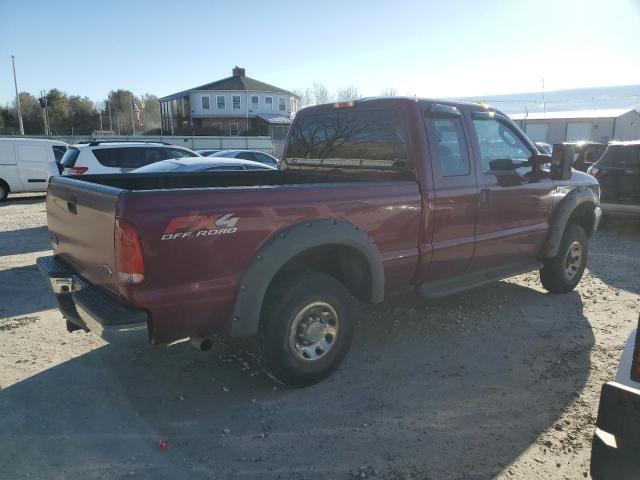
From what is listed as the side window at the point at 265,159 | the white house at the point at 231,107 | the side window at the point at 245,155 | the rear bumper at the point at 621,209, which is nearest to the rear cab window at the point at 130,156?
the side window at the point at 245,155

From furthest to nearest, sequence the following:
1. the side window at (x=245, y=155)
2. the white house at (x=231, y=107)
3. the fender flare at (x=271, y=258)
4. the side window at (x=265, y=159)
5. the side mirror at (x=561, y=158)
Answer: the white house at (x=231, y=107)
the side window at (x=265, y=159)
the side window at (x=245, y=155)
the side mirror at (x=561, y=158)
the fender flare at (x=271, y=258)

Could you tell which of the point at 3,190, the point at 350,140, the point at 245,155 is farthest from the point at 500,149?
the point at 3,190

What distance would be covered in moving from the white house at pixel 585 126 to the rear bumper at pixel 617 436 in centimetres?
3609

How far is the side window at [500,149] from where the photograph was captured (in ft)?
15.0

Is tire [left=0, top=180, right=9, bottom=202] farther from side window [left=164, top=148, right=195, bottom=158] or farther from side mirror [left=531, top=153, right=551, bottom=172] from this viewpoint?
side mirror [left=531, top=153, right=551, bottom=172]

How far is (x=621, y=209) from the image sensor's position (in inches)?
356

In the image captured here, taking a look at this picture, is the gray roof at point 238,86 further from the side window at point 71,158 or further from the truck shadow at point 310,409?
the truck shadow at point 310,409

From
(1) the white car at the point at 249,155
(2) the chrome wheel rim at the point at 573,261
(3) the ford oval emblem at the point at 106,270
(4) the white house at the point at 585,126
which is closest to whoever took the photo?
(3) the ford oval emblem at the point at 106,270

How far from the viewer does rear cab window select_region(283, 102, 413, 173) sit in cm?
416

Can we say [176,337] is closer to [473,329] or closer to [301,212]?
[301,212]

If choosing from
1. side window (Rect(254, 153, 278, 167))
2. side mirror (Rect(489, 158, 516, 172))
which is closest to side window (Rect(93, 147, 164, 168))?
side window (Rect(254, 153, 278, 167))

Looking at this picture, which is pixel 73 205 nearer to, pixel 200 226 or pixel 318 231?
pixel 200 226

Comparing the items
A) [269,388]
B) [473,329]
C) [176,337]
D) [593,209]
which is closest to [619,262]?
[593,209]

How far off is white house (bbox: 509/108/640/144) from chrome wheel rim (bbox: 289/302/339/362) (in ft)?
116
